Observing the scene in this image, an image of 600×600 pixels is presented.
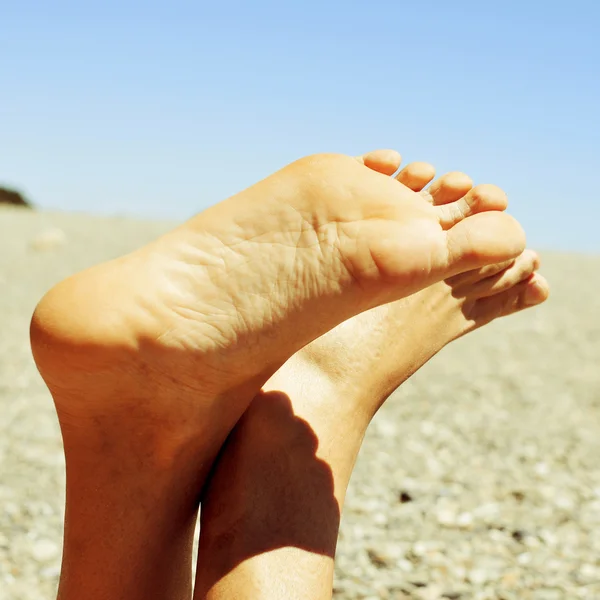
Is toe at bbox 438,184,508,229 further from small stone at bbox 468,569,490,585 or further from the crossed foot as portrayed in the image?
small stone at bbox 468,569,490,585

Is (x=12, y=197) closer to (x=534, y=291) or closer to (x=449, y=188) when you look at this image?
(x=534, y=291)

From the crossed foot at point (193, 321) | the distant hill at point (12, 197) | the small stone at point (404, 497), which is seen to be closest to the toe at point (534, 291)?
the crossed foot at point (193, 321)

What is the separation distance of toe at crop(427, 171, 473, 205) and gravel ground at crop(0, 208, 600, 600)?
97 centimetres

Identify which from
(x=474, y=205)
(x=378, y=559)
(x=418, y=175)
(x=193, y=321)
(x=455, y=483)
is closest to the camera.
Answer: (x=193, y=321)

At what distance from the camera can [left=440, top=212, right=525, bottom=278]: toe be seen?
113 cm

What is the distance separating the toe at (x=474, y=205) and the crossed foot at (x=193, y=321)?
1cm

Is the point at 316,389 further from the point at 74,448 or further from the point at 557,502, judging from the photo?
the point at 557,502

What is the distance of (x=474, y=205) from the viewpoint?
1.27 m

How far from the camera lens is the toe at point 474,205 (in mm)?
1216

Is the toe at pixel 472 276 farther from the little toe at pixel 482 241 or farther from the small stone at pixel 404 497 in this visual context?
the small stone at pixel 404 497

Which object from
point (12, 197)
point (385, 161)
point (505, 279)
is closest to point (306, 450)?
point (385, 161)

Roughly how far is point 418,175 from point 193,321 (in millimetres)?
705

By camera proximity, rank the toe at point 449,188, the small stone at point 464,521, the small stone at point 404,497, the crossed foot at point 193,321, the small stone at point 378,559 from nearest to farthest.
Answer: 1. the crossed foot at point 193,321
2. the toe at point 449,188
3. the small stone at point 378,559
4. the small stone at point 464,521
5. the small stone at point 404,497

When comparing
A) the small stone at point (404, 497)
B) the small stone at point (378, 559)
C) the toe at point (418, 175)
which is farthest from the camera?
the small stone at point (404, 497)
